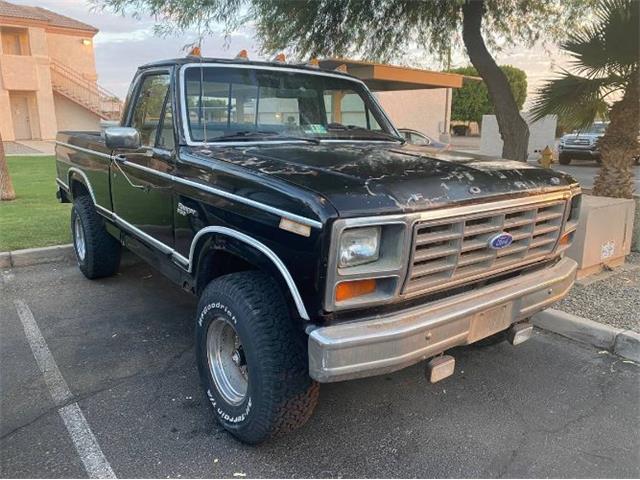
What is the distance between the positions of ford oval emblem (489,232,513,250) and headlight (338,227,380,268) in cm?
71

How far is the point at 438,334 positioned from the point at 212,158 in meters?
1.60

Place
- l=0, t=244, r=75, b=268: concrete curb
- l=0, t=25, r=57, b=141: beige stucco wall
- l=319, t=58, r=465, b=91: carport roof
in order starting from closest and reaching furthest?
l=0, t=244, r=75, b=268: concrete curb < l=319, t=58, r=465, b=91: carport roof < l=0, t=25, r=57, b=141: beige stucco wall

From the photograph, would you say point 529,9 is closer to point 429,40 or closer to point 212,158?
point 429,40

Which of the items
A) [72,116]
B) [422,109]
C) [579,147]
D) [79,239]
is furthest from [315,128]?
[72,116]

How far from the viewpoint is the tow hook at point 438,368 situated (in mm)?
2688

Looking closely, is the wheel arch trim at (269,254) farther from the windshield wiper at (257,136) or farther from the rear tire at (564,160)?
the rear tire at (564,160)

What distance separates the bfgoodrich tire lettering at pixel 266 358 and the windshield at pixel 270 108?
1.21m

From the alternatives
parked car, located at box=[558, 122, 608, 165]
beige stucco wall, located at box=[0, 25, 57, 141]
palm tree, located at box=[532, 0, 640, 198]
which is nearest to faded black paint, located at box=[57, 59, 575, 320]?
palm tree, located at box=[532, 0, 640, 198]

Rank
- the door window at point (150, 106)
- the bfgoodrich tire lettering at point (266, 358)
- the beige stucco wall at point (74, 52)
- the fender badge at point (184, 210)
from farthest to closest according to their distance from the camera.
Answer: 1. the beige stucco wall at point (74, 52)
2. the door window at point (150, 106)
3. the fender badge at point (184, 210)
4. the bfgoodrich tire lettering at point (266, 358)

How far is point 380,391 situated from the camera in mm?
3400

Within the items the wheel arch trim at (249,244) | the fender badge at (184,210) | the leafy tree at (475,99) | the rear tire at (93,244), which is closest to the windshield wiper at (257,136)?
the fender badge at (184,210)

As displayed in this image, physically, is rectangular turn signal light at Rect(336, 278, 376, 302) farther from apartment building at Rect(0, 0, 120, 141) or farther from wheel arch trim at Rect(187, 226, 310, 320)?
apartment building at Rect(0, 0, 120, 141)

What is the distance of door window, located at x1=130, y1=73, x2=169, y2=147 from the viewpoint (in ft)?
12.5

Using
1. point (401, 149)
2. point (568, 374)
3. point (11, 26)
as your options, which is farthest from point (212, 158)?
point (11, 26)
